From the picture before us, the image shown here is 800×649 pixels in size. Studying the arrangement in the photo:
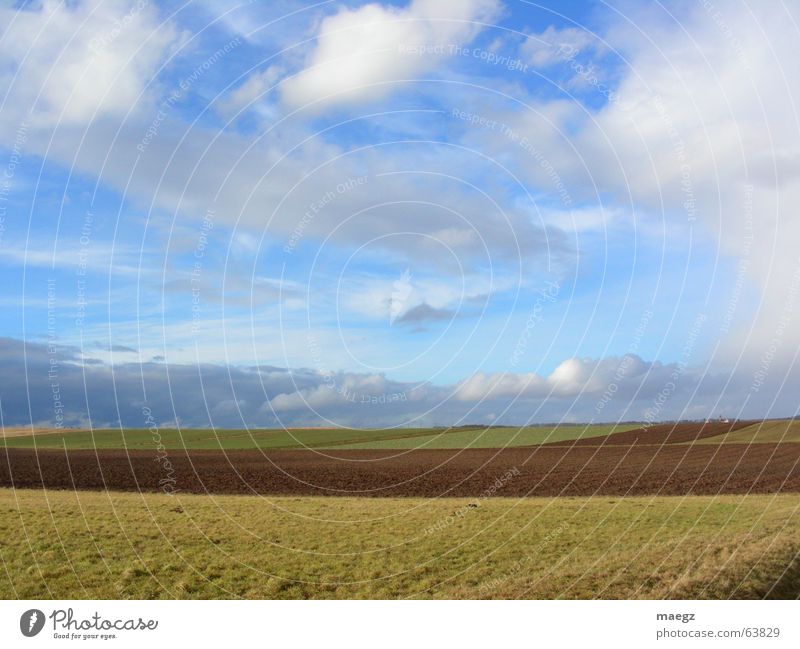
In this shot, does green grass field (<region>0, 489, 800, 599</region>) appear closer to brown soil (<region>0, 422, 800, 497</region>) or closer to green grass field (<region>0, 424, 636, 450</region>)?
brown soil (<region>0, 422, 800, 497</region>)

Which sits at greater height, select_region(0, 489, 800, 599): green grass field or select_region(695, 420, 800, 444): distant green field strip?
select_region(0, 489, 800, 599): green grass field

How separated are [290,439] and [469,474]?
91941mm

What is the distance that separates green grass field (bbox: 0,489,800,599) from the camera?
67.6 feet

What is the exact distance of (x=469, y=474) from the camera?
7038 centimetres

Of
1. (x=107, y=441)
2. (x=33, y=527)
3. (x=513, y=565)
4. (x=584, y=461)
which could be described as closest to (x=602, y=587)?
(x=513, y=565)

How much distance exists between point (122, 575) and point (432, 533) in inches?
530

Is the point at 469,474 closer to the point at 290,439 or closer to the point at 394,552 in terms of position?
the point at 394,552

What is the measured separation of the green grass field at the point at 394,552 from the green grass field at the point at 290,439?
91.2m

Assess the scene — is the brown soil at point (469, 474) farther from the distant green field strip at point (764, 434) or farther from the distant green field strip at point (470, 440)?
the distant green field strip at point (470, 440)

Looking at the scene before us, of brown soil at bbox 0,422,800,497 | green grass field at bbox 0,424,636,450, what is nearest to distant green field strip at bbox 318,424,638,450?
green grass field at bbox 0,424,636,450

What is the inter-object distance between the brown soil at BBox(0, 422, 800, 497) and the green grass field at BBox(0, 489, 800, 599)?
16.2m

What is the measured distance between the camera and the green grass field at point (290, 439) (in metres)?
132

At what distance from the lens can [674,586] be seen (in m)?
19.4

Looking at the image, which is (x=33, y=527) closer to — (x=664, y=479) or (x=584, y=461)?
(x=664, y=479)
